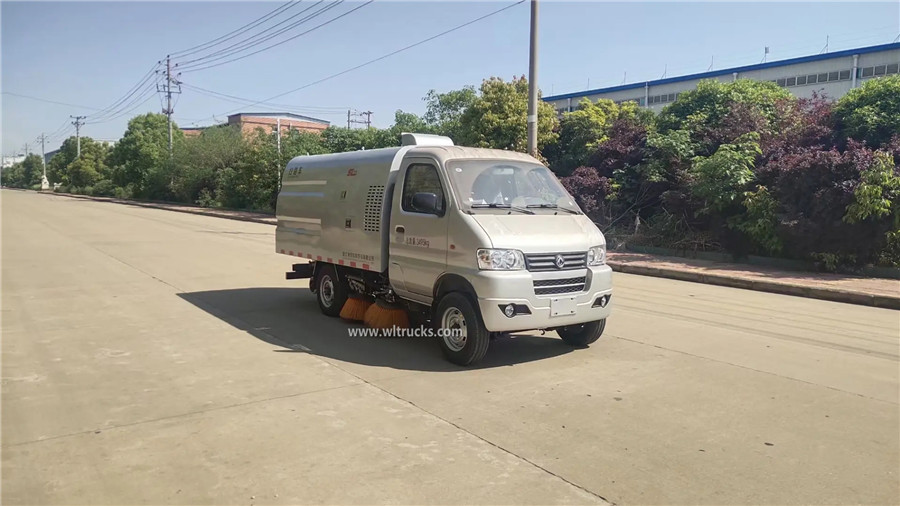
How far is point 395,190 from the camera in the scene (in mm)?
7652

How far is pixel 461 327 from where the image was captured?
6.57m

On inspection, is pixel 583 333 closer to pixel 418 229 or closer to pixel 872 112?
pixel 418 229

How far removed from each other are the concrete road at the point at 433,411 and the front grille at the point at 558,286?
806mm

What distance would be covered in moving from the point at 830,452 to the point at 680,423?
3.32ft

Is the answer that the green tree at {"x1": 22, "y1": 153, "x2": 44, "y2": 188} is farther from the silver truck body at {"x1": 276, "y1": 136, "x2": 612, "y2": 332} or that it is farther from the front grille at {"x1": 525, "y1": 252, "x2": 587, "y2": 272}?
the front grille at {"x1": 525, "y1": 252, "x2": 587, "y2": 272}

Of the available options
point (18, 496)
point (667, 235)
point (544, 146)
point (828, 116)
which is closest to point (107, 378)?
point (18, 496)

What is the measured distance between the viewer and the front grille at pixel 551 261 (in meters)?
6.36

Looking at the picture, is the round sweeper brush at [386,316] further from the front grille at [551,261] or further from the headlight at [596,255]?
the headlight at [596,255]

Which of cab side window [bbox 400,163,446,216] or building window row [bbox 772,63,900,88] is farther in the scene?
building window row [bbox 772,63,900,88]

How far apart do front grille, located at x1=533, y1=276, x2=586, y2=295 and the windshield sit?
945mm

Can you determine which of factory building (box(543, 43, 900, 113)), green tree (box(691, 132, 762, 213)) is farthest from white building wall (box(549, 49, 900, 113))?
green tree (box(691, 132, 762, 213))

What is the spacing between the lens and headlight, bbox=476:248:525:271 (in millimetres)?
6220

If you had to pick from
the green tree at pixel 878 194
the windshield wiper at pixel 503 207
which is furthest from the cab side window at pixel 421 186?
the green tree at pixel 878 194

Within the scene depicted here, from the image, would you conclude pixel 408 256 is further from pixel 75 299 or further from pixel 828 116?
pixel 828 116
